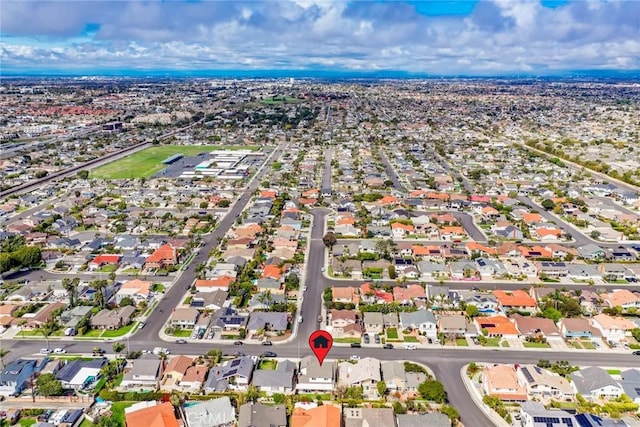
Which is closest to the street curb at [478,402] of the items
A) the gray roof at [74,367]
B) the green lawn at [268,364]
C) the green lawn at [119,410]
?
the green lawn at [268,364]

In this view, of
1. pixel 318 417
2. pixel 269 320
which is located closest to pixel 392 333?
pixel 269 320

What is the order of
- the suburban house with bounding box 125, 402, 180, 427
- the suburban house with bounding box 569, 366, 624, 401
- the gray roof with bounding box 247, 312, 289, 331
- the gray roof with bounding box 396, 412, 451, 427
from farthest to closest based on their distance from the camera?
the gray roof with bounding box 247, 312, 289, 331, the suburban house with bounding box 569, 366, 624, 401, the gray roof with bounding box 396, 412, 451, 427, the suburban house with bounding box 125, 402, 180, 427

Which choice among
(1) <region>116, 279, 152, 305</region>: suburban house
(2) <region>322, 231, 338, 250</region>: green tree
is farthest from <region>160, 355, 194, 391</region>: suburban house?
(2) <region>322, 231, 338, 250</region>: green tree

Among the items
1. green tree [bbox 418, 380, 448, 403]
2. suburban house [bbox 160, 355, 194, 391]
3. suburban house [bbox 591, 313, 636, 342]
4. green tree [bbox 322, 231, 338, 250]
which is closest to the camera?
green tree [bbox 418, 380, 448, 403]

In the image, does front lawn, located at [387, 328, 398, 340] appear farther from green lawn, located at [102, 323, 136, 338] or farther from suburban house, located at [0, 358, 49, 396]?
suburban house, located at [0, 358, 49, 396]

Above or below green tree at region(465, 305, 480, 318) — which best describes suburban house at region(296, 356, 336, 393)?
above

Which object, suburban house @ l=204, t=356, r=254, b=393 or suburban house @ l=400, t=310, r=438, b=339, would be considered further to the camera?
suburban house @ l=400, t=310, r=438, b=339

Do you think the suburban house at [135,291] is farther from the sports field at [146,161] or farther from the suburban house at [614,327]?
the sports field at [146,161]

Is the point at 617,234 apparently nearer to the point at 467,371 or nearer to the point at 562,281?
the point at 562,281
